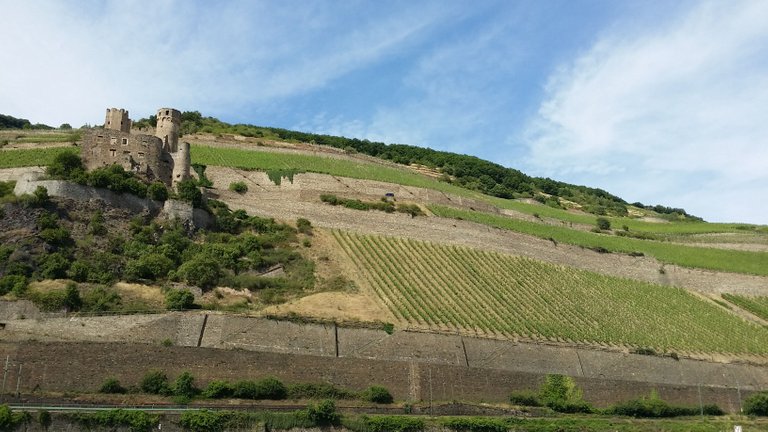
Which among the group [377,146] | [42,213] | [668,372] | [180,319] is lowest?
[668,372]

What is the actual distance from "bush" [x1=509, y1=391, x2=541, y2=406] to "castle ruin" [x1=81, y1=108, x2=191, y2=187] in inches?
923

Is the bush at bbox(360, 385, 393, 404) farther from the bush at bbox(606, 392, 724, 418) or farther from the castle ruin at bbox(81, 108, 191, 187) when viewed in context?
the castle ruin at bbox(81, 108, 191, 187)

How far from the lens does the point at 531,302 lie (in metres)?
47.8

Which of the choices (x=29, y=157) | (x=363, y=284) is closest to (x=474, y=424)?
(x=363, y=284)

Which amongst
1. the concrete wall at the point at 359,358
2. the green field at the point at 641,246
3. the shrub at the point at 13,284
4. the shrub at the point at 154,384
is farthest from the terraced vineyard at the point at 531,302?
the shrub at the point at 13,284

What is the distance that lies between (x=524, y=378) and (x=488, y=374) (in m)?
2.17

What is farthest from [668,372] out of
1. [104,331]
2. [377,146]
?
[377,146]

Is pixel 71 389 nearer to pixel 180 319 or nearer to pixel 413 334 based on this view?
pixel 180 319

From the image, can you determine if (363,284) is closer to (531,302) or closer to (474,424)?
(531,302)

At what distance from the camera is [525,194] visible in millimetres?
91312

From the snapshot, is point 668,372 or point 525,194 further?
point 525,194

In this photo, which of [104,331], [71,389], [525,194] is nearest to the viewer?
[71,389]

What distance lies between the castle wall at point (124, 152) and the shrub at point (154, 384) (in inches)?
732

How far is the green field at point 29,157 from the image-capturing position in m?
48.3
